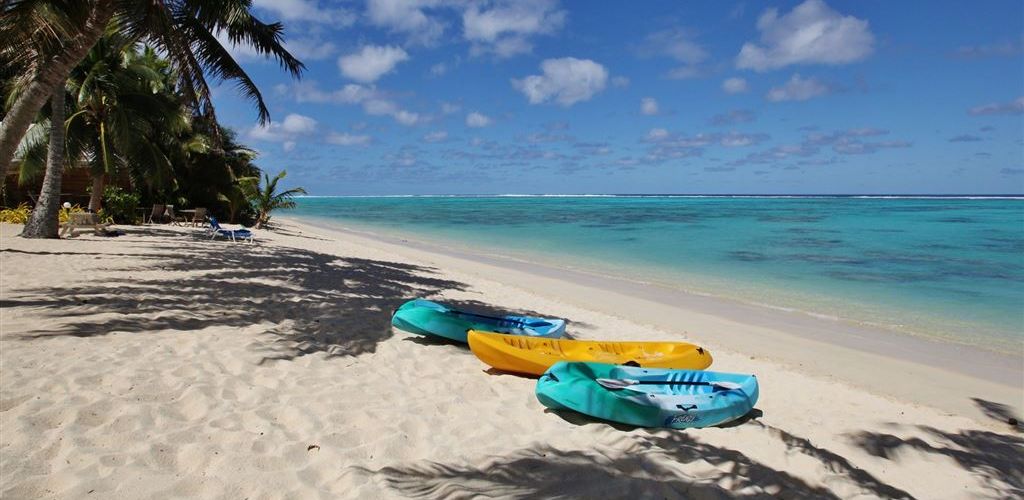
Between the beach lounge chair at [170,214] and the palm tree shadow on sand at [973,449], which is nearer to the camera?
the palm tree shadow on sand at [973,449]

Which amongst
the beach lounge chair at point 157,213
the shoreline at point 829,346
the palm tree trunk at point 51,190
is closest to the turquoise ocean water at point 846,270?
the shoreline at point 829,346

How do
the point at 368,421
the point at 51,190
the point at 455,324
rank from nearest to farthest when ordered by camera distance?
the point at 368,421, the point at 455,324, the point at 51,190

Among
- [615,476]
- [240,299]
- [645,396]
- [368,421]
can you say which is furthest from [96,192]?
[615,476]

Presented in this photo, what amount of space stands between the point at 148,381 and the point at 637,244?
21404 mm

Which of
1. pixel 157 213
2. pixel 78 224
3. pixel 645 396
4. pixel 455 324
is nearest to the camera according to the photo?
pixel 645 396

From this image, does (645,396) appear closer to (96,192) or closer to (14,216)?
(96,192)

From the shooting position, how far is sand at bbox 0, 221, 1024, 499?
2.82 meters

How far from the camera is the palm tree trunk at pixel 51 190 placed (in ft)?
36.9

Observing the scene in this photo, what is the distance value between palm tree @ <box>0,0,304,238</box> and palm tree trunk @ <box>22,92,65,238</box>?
24mm

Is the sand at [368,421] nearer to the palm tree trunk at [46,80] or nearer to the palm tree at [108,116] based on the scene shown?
the palm tree trunk at [46,80]

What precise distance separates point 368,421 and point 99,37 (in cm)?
666

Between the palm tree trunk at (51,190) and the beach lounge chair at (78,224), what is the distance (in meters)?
0.43

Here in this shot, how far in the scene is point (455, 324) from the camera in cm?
569

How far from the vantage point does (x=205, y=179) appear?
22.0 m
